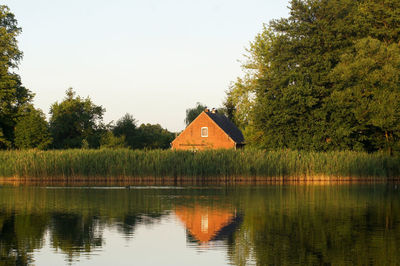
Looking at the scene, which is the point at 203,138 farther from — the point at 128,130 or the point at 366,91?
the point at 366,91

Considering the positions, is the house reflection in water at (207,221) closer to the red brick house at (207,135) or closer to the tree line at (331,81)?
the tree line at (331,81)

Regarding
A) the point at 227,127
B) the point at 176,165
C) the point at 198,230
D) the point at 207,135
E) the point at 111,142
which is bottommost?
the point at 198,230

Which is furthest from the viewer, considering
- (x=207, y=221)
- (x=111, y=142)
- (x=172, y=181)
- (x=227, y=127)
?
(x=227, y=127)

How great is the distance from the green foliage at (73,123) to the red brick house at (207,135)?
11.6 m

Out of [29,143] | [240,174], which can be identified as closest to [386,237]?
[240,174]

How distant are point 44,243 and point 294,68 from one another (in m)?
39.9

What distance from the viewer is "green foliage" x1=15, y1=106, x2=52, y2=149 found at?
59875mm

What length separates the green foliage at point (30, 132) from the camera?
59.9 m

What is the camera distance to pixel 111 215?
2027cm

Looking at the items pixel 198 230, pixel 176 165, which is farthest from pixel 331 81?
pixel 198 230

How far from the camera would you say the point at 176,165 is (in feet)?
131

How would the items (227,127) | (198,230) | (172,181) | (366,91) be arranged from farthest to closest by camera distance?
(227,127), (366,91), (172,181), (198,230)

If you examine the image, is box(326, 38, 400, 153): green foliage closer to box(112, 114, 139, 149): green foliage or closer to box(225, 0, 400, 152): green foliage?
box(225, 0, 400, 152): green foliage

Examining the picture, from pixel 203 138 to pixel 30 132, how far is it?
79.1 ft
